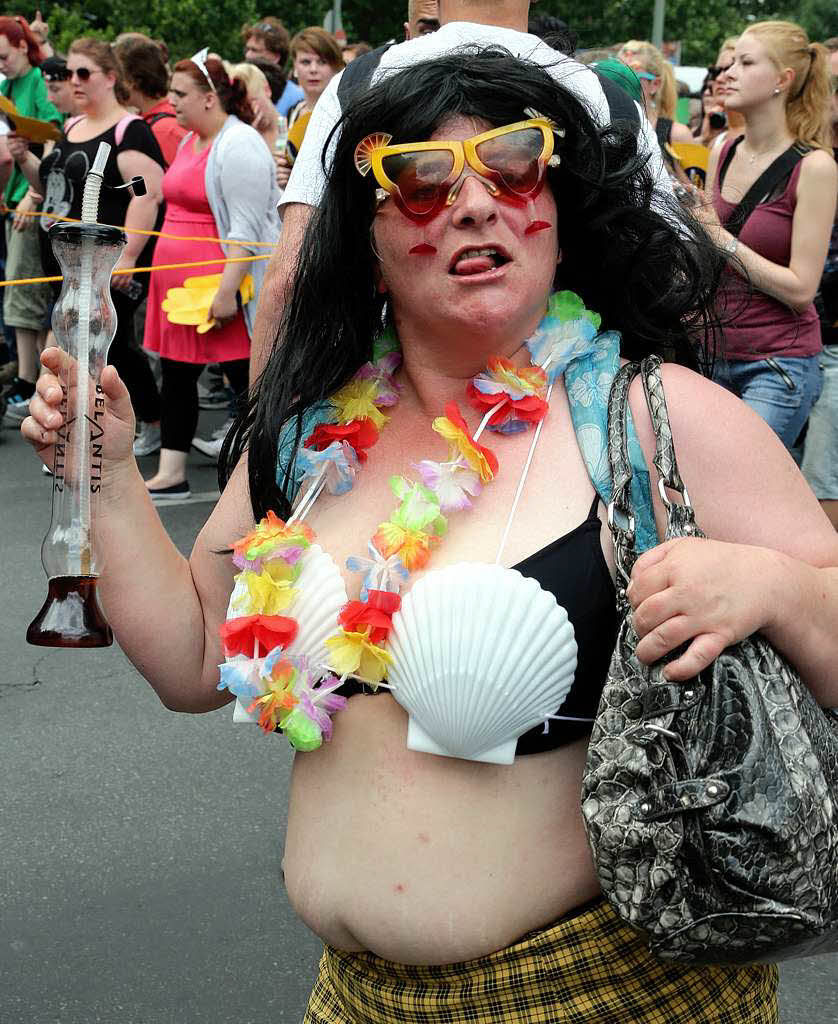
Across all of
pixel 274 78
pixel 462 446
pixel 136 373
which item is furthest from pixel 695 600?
pixel 274 78

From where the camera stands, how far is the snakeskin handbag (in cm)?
132

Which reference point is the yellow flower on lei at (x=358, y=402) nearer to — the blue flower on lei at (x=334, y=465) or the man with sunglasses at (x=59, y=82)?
the blue flower on lei at (x=334, y=465)

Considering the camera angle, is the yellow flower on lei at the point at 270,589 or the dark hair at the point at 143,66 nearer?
the yellow flower on lei at the point at 270,589

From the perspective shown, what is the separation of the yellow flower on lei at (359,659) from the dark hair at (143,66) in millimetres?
6974

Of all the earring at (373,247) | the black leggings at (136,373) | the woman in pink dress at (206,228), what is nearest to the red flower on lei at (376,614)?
the earring at (373,247)

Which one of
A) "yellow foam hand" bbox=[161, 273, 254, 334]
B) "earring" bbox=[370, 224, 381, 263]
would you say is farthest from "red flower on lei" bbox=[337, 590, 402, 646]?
"yellow foam hand" bbox=[161, 273, 254, 334]

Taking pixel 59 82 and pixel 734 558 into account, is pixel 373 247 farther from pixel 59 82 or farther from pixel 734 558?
pixel 59 82

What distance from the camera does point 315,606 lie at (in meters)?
1.74

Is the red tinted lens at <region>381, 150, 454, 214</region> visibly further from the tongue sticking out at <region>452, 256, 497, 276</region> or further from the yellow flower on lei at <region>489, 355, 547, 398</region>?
the yellow flower on lei at <region>489, 355, 547, 398</region>

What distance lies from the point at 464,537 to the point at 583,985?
1.86ft

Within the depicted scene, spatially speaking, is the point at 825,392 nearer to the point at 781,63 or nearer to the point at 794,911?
the point at 781,63

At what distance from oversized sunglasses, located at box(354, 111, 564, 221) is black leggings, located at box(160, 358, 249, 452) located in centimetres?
483

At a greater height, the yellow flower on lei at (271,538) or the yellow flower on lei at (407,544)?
the yellow flower on lei at (407,544)

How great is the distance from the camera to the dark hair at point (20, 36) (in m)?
8.73
